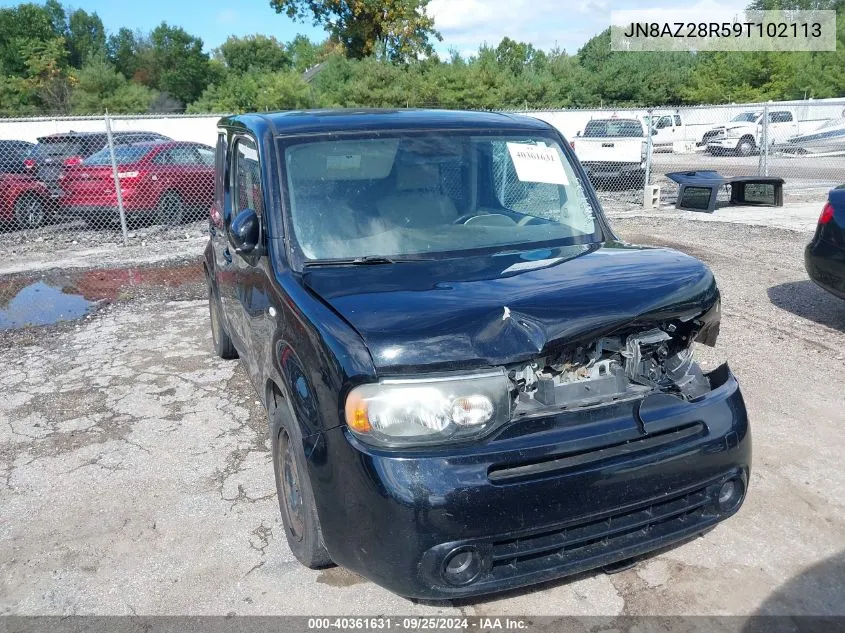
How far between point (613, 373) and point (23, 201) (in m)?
13.3

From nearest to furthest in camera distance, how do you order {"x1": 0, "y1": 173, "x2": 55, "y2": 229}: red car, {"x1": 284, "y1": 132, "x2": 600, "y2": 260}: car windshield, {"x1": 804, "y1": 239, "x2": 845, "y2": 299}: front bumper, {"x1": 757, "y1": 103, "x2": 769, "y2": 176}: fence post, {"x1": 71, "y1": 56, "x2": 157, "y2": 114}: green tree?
{"x1": 284, "y1": 132, "x2": 600, "y2": 260}: car windshield, {"x1": 804, "y1": 239, "x2": 845, "y2": 299}: front bumper, {"x1": 0, "y1": 173, "x2": 55, "y2": 229}: red car, {"x1": 757, "y1": 103, "x2": 769, "y2": 176}: fence post, {"x1": 71, "y1": 56, "x2": 157, "y2": 114}: green tree

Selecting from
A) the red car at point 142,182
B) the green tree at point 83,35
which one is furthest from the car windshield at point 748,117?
the green tree at point 83,35

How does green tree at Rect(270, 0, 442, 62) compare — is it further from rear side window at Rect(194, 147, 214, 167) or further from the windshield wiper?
the windshield wiper

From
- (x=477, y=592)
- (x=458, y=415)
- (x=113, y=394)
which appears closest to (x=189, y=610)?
(x=477, y=592)

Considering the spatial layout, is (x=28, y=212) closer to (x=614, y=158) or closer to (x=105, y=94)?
(x=614, y=158)

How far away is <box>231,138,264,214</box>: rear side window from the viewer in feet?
11.8

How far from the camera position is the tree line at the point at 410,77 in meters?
35.3

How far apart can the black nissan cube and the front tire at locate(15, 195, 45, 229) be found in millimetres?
11556

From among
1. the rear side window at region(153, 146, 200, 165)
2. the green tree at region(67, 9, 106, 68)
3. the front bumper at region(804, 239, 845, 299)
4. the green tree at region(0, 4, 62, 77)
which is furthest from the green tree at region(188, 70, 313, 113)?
the green tree at region(67, 9, 106, 68)

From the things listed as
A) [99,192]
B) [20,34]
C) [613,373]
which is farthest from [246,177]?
[20,34]

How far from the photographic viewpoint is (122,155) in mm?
12594

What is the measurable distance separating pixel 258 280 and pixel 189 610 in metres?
1.50

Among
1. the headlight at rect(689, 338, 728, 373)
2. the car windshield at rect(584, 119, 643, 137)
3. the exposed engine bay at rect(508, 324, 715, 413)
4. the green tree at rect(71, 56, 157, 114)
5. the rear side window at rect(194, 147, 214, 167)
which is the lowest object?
the headlight at rect(689, 338, 728, 373)

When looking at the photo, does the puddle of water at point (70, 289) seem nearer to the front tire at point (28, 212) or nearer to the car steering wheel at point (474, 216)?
the front tire at point (28, 212)
